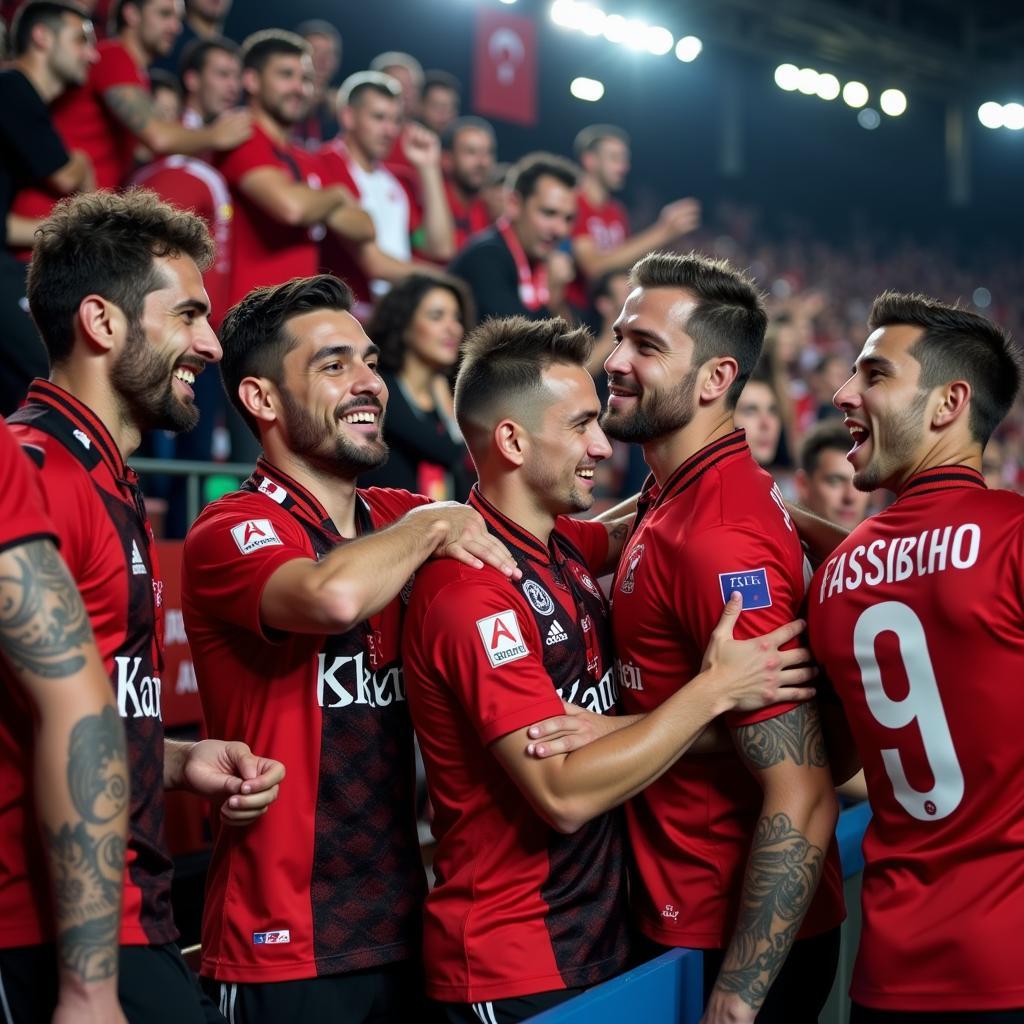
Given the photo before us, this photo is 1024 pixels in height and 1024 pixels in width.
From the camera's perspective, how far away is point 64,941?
1704 mm

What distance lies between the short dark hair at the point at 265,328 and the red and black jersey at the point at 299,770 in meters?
0.35

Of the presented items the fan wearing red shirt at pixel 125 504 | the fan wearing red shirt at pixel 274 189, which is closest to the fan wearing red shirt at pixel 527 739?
the fan wearing red shirt at pixel 125 504

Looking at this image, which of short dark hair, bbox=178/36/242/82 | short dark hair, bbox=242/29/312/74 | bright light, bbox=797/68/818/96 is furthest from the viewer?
bright light, bbox=797/68/818/96

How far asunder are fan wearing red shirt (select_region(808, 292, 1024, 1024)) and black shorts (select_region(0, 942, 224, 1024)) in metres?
1.30

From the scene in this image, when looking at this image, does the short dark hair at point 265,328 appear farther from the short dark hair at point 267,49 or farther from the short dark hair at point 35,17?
the short dark hair at point 267,49

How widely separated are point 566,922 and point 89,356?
1.43 m

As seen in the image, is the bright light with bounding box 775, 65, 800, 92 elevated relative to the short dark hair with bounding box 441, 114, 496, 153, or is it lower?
elevated

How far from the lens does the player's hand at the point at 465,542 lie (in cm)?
246

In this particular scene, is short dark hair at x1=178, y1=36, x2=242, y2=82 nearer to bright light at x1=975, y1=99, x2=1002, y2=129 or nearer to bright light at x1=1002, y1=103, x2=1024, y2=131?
bright light at x1=975, y1=99, x2=1002, y2=129

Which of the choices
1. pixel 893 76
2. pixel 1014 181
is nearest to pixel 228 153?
pixel 893 76

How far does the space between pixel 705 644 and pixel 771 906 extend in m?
0.52

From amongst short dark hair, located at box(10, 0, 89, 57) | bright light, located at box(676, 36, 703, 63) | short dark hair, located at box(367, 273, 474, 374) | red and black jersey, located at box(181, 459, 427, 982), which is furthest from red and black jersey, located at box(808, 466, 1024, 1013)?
bright light, located at box(676, 36, 703, 63)

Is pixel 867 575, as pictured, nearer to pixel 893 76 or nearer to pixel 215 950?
pixel 215 950

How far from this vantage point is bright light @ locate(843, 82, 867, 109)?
671 inches
